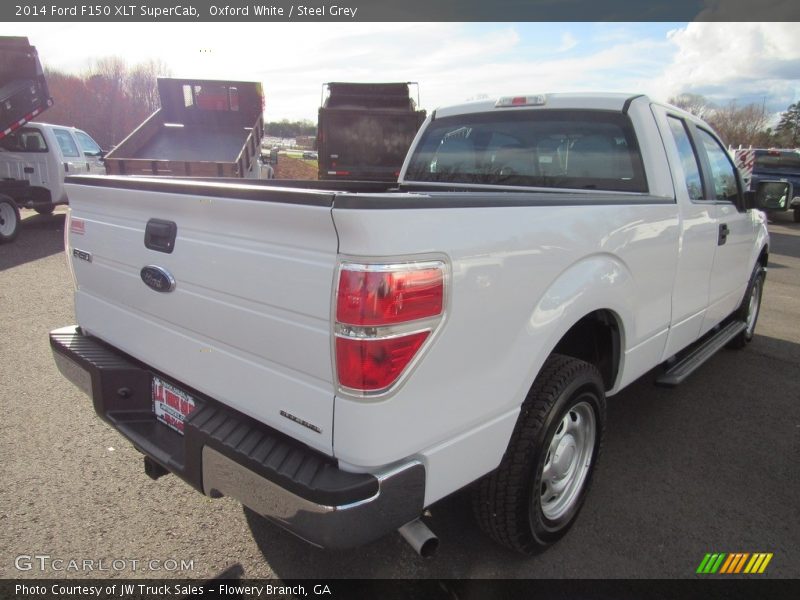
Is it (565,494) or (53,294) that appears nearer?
(565,494)

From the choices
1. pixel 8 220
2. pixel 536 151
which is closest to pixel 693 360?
pixel 536 151

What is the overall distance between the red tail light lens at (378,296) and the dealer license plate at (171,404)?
38.7 inches

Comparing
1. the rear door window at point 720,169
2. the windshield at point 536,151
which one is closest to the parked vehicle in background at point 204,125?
the windshield at point 536,151

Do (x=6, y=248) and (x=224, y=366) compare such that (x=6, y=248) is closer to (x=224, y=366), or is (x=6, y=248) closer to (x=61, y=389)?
(x=61, y=389)

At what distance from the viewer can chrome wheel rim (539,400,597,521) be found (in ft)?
8.00

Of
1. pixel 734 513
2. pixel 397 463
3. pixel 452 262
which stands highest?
pixel 452 262

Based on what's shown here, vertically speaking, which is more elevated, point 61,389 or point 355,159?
point 355,159

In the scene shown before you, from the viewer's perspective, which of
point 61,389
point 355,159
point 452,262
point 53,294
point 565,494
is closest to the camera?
point 452,262

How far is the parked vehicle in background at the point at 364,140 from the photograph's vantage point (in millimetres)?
12328

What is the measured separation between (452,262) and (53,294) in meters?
6.42

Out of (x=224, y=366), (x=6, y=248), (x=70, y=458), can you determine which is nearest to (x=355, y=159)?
(x=6, y=248)

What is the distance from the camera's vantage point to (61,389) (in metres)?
3.91

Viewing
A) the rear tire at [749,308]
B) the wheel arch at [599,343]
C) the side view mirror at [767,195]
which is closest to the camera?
the wheel arch at [599,343]

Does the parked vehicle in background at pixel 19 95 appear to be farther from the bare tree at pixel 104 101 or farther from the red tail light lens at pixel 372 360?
the bare tree at pixel 104 101
